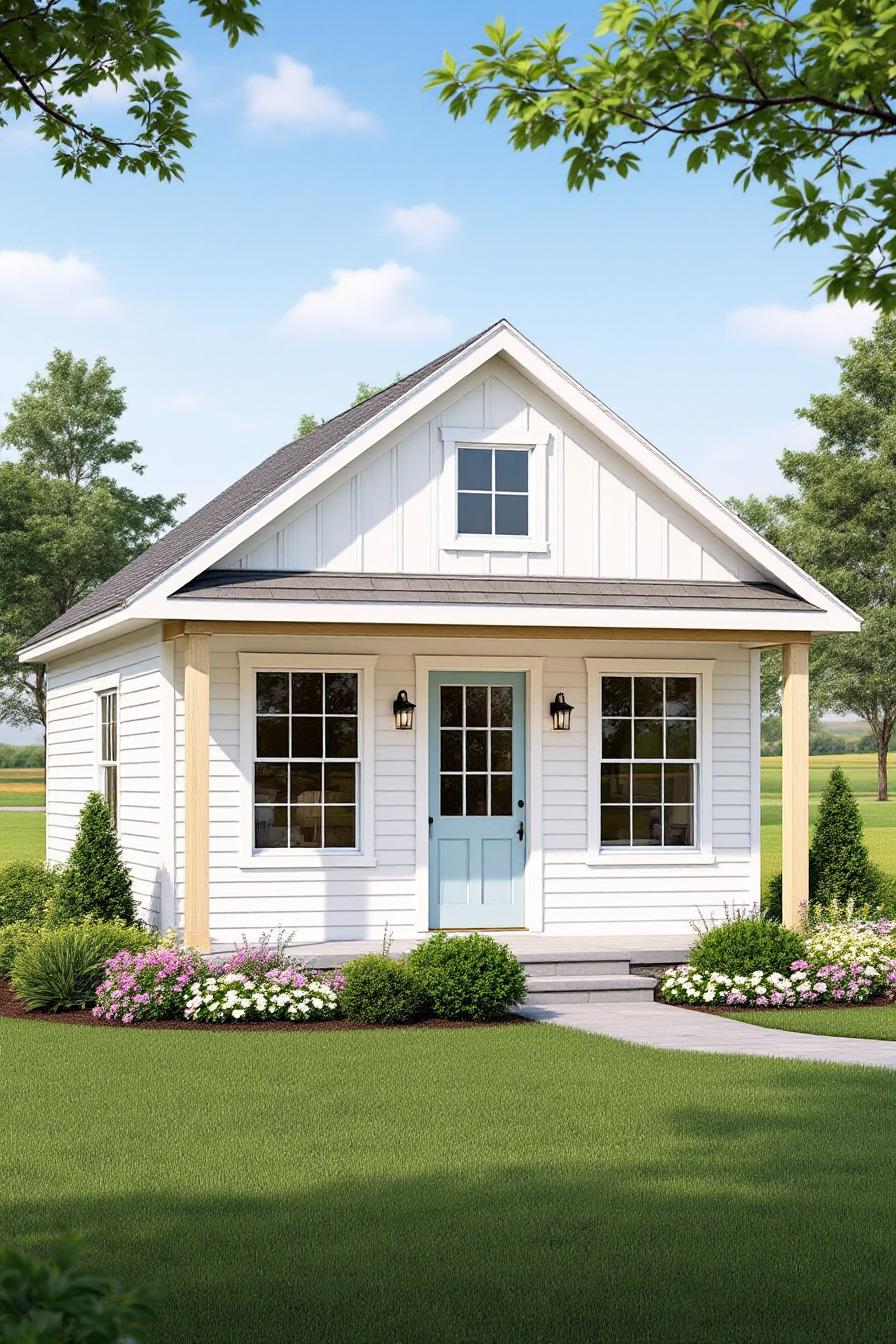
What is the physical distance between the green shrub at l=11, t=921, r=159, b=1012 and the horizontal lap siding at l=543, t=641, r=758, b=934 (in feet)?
14.3

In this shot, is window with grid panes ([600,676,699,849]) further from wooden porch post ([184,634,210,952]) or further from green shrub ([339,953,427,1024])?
wooden porch post ([184,634,210,952])

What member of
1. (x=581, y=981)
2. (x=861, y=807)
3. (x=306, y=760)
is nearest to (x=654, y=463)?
(x=306, y=760)

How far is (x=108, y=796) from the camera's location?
17828mm

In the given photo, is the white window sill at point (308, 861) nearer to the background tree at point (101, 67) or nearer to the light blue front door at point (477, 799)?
the light blue front door at point (477, 799)

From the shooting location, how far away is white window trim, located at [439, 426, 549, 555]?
1502 cm

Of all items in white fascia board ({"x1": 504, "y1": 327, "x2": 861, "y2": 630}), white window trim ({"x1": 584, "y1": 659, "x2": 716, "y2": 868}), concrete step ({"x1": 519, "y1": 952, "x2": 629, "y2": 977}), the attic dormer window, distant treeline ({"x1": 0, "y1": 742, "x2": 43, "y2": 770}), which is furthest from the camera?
distant treeline ({"x1": 0, "y1": 742, "x2": 43, "y2": 770})

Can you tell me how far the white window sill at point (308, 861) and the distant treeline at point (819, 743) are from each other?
58.4 metres

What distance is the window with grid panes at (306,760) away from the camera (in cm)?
A: 1488

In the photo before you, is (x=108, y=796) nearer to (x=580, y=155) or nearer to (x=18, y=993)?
(x=18, y=993)

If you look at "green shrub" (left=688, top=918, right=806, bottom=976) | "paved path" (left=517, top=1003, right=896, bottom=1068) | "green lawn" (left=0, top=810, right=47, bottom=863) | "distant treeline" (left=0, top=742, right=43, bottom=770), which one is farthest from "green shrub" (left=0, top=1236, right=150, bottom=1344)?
"distant treeline" (left=0, top=742, right=43, bottom=770)

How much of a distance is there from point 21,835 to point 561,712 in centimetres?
2797

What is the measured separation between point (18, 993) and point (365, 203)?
7943 millimetres

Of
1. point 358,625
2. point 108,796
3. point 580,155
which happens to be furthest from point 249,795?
point 580,155

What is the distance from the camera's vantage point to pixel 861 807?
50.4m
